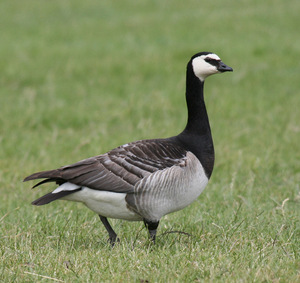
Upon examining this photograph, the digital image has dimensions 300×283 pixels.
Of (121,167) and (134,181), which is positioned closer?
(134,181)

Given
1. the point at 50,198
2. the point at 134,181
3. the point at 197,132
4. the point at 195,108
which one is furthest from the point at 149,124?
the point at 50,198

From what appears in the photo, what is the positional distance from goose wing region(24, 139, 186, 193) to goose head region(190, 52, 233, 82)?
0.88 m

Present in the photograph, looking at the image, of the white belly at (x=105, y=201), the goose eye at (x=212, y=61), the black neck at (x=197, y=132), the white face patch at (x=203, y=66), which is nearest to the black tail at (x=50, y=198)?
the white belly at (x=105, y=201)

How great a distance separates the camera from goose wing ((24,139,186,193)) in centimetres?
547

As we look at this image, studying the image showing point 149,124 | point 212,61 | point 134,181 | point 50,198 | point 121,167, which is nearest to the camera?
point 50,198

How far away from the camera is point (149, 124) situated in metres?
11.3

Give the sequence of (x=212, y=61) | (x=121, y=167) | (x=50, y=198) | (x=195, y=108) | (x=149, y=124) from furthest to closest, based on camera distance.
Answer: (x=149, y=124), (x=195, y=108), (x=212, y=61), (x=121, y=167), (x=50, y=198)

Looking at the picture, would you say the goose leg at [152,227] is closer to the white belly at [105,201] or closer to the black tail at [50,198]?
the white belly at [105,201]

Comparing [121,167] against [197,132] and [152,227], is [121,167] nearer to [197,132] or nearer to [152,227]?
[152,227]

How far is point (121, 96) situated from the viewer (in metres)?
14.1

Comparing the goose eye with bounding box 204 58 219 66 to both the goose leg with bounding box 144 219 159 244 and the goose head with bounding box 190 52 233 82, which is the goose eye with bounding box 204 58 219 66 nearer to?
the goose head with bounding box 190 52 233 82

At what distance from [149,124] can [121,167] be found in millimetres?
5751

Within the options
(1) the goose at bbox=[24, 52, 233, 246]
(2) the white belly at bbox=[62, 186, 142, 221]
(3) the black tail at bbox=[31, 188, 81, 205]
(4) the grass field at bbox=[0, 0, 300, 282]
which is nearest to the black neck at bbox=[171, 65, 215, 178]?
(1) the goose at bbox=[24, 52, 233, 246]

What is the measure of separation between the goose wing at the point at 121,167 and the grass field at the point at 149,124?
1.89ft
